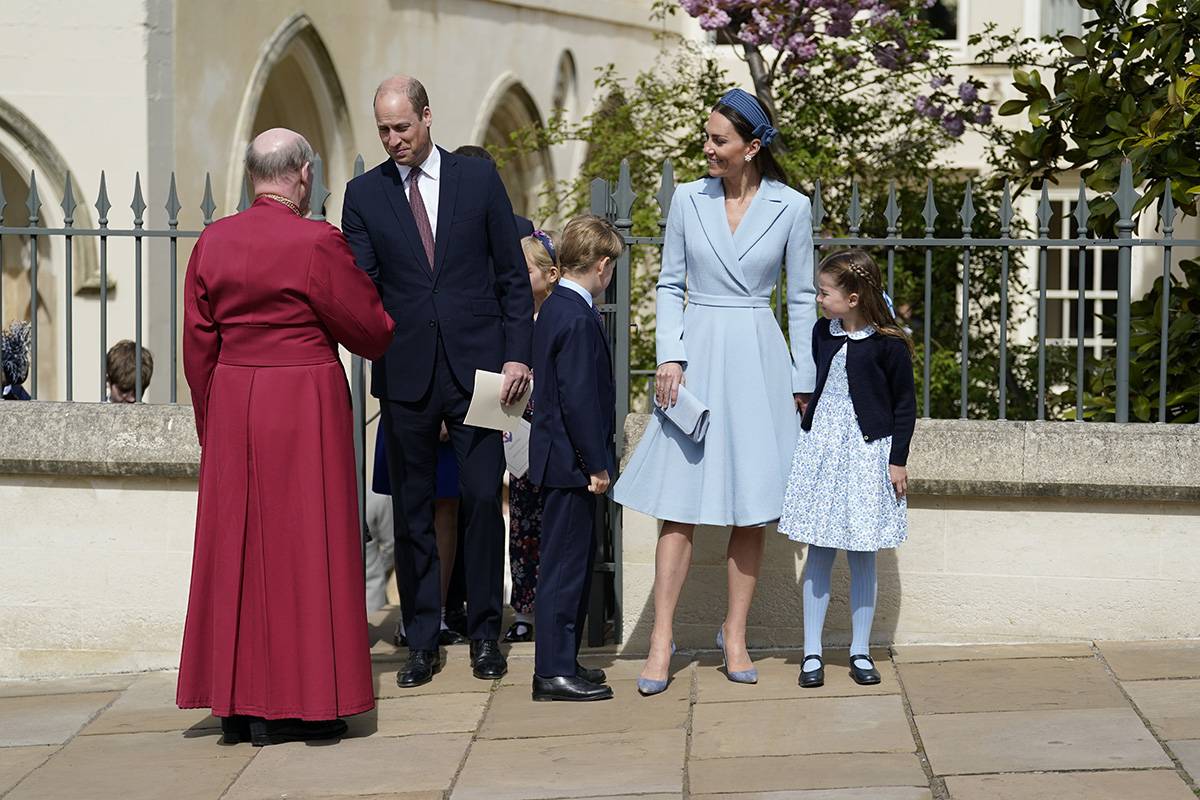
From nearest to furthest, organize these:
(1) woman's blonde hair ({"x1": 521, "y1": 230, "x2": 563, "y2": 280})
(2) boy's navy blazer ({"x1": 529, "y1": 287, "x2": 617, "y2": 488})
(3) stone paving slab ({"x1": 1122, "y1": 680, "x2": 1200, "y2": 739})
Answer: (3) stone paving slab ({"x1": 1122, "y1": 680, "x2": 1200, "y2": 739}) → (2) boy's navy blazer ({"x1": 529, "y1": 287, "x2": 617, "y2": 488}) → (1) woman's blonde hair ({"x1": 521, "y1": 230, "x2": 563, "y2": 280})

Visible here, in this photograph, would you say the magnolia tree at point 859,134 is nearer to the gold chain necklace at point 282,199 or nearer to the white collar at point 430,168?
the white collar at point 430,168

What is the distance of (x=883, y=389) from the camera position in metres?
5.54

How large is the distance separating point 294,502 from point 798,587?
200 cm

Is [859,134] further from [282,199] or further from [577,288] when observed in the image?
[282,199]

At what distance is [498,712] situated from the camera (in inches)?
216

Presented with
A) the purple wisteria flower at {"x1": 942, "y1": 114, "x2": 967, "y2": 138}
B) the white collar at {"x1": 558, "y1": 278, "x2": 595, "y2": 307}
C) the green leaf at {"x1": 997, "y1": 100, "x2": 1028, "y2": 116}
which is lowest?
the white collar at {"x1": 558, "y1": 278, "x2": 595, "y2": 307}

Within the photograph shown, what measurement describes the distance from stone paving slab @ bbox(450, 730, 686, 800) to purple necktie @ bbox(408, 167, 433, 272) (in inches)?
62.5

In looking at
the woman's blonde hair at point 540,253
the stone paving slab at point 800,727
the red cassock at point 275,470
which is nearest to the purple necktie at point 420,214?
the red cassock at point 275,470

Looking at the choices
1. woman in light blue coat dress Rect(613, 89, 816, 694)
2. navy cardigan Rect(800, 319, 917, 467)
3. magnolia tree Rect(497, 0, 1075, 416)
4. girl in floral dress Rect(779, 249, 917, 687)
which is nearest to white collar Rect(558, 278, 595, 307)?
woman in light blue coat dress Rect(613, 89, 816, 694)

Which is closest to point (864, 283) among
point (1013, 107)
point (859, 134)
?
point (1013, 107)

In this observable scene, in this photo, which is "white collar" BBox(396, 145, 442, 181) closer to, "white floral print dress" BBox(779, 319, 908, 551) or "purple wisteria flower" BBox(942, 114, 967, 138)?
"white floral print dress" BBox(779, 319, 908, 551)

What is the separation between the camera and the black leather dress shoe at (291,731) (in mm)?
5227

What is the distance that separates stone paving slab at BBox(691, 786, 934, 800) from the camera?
14.8ft

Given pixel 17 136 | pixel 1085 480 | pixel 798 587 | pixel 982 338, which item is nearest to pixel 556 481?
pixel 798 587
